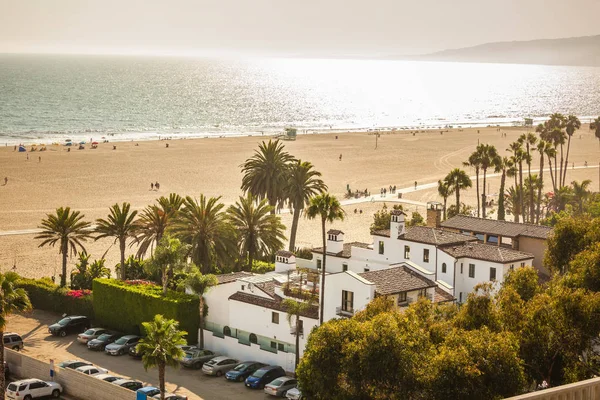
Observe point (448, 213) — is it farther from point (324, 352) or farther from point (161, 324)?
point (324, 352)

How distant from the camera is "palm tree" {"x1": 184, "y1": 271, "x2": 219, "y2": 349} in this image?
154 ft

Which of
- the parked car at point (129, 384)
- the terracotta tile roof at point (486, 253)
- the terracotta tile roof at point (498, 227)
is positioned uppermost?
the terracotta tile roof at point (498, 227)

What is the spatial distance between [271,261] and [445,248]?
48.9ft

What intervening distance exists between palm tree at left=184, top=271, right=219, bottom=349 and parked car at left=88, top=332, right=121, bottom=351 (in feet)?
16.4

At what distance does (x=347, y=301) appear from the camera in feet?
137

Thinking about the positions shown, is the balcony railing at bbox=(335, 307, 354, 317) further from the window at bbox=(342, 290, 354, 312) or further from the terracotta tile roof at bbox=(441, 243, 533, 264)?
the terracotta tile roof at bbox=(441, 243, 533, 264)

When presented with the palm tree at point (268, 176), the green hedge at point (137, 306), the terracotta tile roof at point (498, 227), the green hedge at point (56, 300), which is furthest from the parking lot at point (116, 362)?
the palm tree at point (268, 176)

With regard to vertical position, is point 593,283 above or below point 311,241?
above

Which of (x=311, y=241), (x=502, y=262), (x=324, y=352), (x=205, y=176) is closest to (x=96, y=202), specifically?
(x=205, y=176)

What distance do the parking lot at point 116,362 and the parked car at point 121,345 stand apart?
32cm

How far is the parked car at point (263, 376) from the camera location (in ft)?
135

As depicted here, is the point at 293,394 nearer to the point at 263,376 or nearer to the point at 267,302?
the point at 263,376

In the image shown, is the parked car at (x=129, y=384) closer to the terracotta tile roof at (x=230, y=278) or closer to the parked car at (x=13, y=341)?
the terracotta tile roof at (x=230, y=278)

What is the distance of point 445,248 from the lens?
163ft
